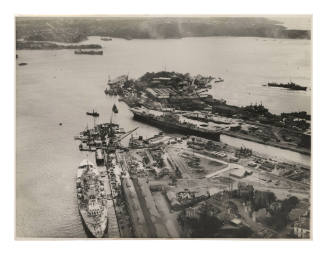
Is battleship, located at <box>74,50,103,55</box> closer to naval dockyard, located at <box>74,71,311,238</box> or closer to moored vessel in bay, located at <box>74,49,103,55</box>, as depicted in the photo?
moored vessel in bay, located at <box>74,49,103,55</box>

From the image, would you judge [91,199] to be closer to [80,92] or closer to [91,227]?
[91,227]

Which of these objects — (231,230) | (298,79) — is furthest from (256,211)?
(298,79)

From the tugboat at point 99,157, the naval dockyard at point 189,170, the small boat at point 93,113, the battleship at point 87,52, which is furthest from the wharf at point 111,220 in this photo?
the battleship at point 87,52

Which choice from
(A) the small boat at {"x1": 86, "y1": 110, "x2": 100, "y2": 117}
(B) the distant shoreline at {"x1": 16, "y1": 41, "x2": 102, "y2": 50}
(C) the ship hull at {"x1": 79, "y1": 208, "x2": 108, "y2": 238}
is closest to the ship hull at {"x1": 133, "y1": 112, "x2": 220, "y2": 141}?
(A) the small boat at {"x1": 86, "y1": 110, "x2": 100, "y2": 117}

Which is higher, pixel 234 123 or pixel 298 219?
pixel 234 123

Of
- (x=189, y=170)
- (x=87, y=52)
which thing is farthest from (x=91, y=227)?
(x=87, y=52)
